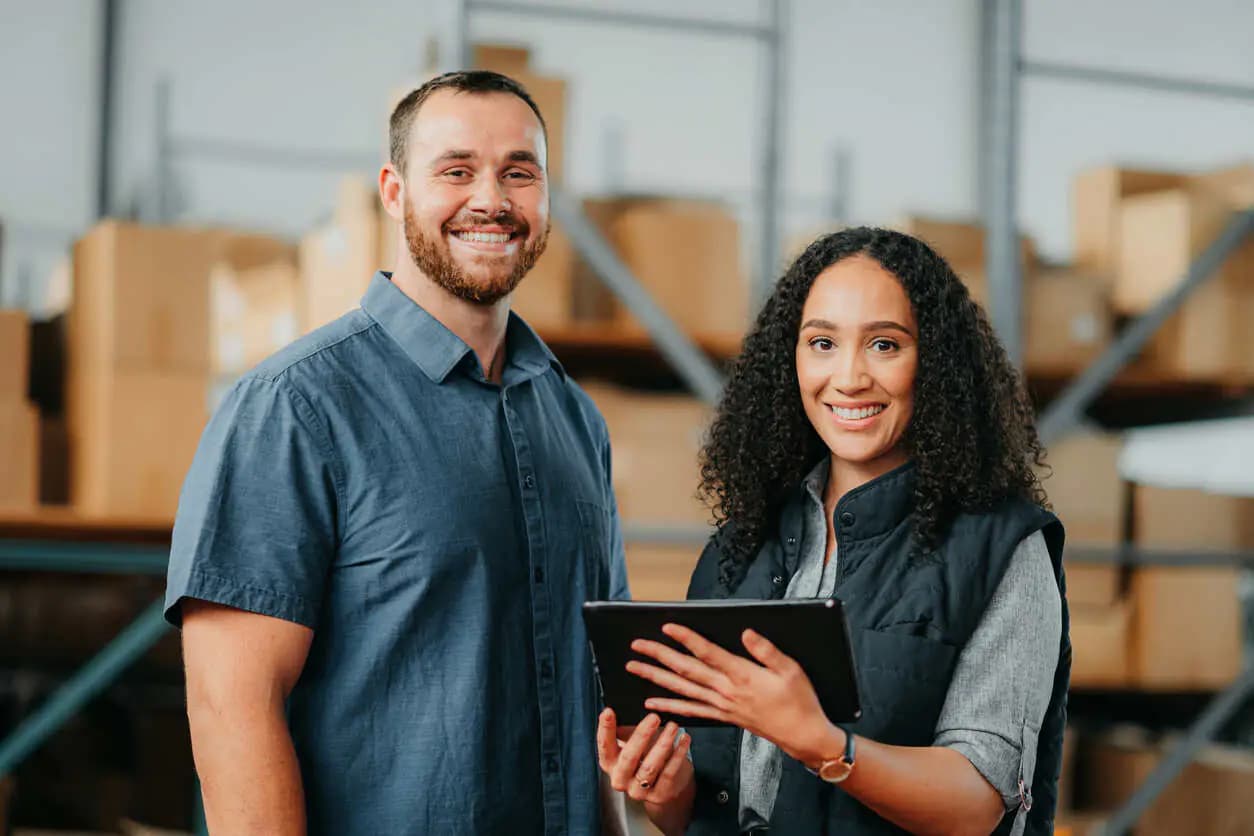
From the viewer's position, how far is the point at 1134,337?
441cm

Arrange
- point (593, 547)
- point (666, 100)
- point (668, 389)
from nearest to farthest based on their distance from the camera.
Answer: point (593, 547), point (668, 389), point (666, 100)

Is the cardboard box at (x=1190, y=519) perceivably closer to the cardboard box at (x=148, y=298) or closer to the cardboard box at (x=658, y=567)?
the cardboard box at (x=658, y=567)

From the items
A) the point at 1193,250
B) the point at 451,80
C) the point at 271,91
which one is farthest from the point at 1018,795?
the point at 271,91

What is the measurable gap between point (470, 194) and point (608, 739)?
0.74m

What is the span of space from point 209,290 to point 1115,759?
11.7 feet

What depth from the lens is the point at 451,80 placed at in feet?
6.32

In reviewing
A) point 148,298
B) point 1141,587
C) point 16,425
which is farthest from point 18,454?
point 1141,587

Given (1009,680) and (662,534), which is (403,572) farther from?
(662,534)

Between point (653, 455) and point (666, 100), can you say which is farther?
point (666, 100)

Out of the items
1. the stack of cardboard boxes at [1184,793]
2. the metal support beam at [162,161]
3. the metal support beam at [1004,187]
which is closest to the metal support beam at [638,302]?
the metal support beam at [1004,187]

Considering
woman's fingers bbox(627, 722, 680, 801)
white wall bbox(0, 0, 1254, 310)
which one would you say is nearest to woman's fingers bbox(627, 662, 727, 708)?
woman's fingers bbox(627, 722, 680, 801)

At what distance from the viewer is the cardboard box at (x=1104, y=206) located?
187 inches

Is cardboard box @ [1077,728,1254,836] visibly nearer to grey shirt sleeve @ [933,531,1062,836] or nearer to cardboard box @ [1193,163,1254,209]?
cardboard box @ [1193,163,1254,209]

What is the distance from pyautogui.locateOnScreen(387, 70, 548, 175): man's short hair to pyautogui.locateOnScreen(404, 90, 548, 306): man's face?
11mm
